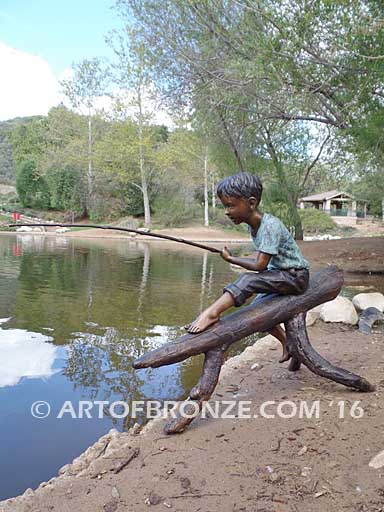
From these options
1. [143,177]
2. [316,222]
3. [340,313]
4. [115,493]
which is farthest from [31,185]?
[115,493]

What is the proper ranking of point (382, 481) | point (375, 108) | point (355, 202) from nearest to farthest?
point (382, 481), point (375, 108), point (355, 202)

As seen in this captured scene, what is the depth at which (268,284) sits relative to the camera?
A: 10.4 ft

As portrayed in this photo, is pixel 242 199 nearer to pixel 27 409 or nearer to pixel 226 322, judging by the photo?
pixel 226 322

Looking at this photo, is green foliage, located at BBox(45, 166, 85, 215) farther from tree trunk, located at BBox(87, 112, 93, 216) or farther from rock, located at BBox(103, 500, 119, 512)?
rock, located at BBox(103, 500, 119, 512)

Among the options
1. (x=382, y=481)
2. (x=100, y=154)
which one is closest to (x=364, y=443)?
(x=382, y=481)

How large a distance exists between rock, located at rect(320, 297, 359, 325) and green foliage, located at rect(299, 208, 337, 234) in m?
27.6

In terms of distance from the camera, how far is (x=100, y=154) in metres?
32.0

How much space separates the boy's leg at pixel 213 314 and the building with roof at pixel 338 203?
42.7 m

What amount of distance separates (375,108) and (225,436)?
8.39 meters

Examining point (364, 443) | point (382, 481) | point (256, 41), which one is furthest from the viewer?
point (256, 41)

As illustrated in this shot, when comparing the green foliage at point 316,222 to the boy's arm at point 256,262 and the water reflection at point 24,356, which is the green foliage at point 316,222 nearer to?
the water reflection at point 24,356

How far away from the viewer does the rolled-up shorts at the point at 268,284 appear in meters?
3.07

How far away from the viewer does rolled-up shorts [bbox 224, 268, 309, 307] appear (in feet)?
10.1

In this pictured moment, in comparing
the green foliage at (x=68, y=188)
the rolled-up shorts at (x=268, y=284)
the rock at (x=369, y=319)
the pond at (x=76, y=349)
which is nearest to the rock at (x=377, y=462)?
the rolled-up shorts at (x=268, y=284)
